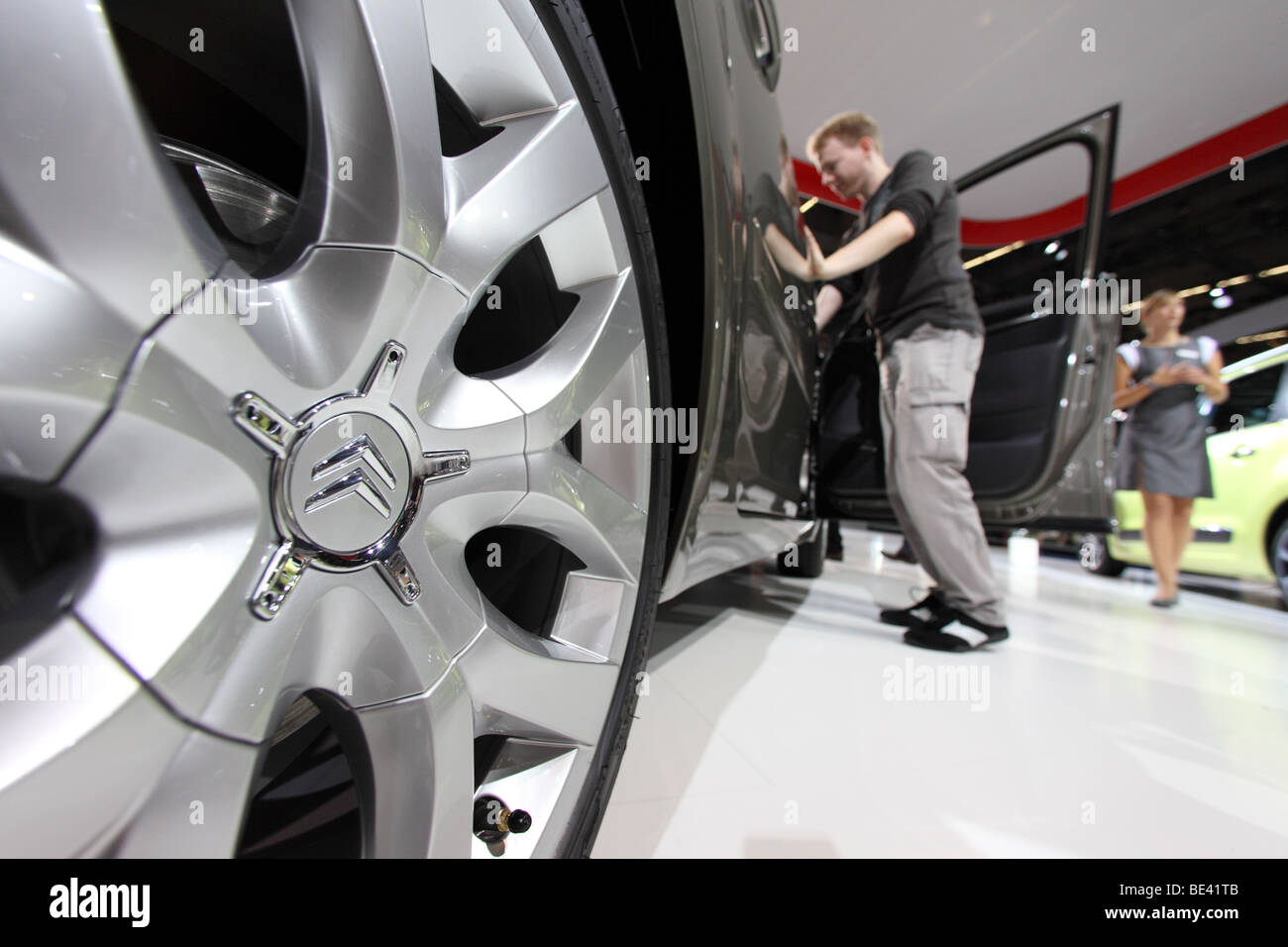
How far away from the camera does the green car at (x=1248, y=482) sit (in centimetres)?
232

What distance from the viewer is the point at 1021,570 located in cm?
319

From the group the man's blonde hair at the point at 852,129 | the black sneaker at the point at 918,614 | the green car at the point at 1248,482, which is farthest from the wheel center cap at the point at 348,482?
the green car at the point at 1248,482

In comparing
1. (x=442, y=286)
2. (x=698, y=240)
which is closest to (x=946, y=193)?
(x=698, y=240)

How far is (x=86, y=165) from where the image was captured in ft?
0.90

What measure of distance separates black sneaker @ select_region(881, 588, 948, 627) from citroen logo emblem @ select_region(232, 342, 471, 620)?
1548 millimetres

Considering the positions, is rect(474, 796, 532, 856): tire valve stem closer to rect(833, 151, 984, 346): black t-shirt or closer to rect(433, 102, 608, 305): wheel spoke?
rect(433, 102, 608, 305): wheel spoke

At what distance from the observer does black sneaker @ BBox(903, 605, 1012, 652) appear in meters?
1.44

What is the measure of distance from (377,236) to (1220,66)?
534 centimetres

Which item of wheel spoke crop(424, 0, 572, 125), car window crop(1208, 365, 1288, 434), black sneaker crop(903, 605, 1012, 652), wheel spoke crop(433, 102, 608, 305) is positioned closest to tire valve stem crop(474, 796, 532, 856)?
wheel spoke crop(433, 102, 608, 305)

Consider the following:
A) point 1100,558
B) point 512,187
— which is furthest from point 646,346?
Answer: point 1100,558

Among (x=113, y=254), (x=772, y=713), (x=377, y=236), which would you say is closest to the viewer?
(x=113, y=254)

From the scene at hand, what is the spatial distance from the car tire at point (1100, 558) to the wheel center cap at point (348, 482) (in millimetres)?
3909

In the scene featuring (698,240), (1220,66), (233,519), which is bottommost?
(233,519)
